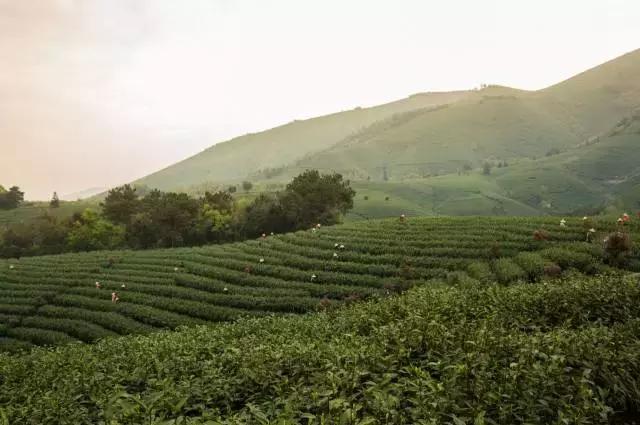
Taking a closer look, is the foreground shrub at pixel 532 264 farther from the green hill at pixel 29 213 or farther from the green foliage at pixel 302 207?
the green hill at pixel 29 213

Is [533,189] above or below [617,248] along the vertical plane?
below

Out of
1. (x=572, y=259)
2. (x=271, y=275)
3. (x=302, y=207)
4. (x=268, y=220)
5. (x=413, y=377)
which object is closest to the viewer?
(x=413, y=377)

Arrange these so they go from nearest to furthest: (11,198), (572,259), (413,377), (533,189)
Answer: (413,377) < (572,259) < (11,198) < (533,189)

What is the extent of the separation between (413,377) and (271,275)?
2615 cm

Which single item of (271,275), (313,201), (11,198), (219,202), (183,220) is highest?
(11,198)

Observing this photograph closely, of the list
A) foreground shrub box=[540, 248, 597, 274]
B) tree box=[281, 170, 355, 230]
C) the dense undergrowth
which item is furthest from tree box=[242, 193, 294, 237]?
the dense undergrowth

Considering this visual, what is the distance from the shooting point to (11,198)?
4483 inches

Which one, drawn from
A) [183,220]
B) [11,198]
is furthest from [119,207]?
[11,198]

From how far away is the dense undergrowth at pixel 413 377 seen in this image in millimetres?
4949

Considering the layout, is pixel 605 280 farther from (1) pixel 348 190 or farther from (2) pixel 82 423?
(1) pixel 348 190

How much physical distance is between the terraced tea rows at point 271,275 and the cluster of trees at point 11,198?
92.1 m

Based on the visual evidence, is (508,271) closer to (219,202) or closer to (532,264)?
(532,264)

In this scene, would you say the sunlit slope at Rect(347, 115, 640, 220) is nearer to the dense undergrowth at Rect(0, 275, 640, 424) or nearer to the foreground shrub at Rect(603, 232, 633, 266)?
the foreground shrub at Rect(603, 232, 633, 266)

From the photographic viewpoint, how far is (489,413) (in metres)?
5.07
